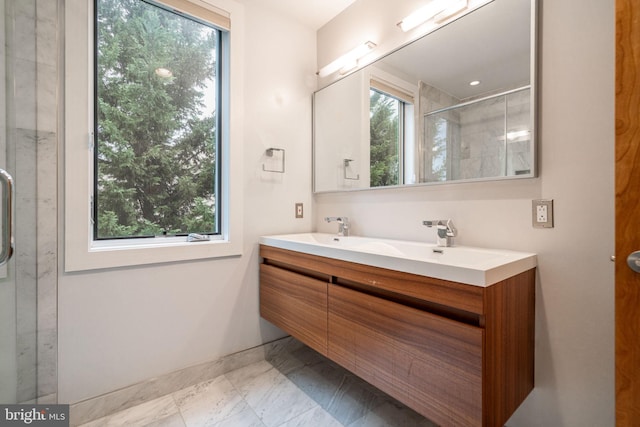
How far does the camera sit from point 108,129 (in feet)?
5.00

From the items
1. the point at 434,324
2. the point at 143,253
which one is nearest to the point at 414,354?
the point at 434,324

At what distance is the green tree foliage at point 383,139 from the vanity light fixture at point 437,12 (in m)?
0.38

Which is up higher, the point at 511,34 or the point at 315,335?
the point at 511,34

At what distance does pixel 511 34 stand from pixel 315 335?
1621mm

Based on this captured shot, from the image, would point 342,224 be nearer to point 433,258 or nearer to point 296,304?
point 296,304

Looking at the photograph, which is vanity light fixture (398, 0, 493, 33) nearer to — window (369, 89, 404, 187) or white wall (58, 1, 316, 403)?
window (369, 89, 404, 187)

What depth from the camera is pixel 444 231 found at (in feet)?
4.61

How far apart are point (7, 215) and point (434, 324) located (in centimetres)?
150

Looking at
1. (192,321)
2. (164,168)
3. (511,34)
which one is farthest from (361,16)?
(192,321)

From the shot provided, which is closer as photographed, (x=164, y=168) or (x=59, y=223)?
(x=59, y=223)

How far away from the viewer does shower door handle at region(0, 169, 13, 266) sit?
3.24 ft

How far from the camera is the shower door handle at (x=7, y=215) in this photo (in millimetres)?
988

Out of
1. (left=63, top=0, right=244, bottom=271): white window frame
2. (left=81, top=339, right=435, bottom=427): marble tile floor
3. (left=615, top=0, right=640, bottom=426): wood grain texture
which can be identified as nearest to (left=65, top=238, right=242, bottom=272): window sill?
(left=63, top=0, right=244, bottom=271): white window frame

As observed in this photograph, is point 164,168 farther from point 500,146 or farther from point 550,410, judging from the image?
point 550,410
